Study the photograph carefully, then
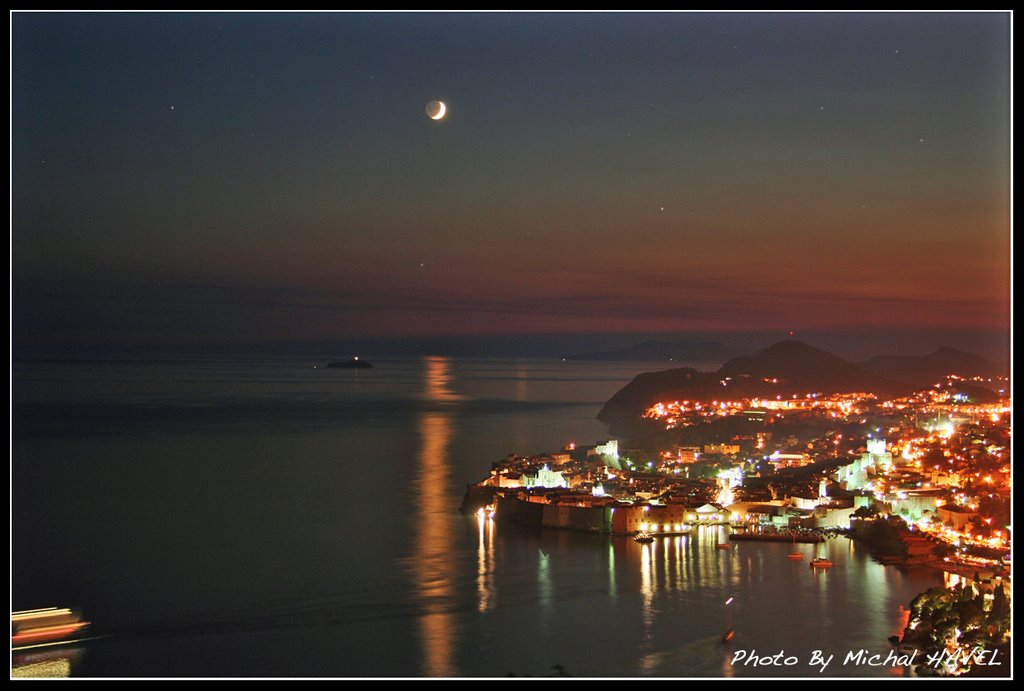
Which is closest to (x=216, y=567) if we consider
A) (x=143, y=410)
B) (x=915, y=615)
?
(x=915, y=615)

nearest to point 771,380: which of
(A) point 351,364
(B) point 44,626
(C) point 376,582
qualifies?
(C) point 376,582

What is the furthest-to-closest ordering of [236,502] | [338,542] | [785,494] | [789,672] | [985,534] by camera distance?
1. [236,502]
2. [785,494]
3. [338,542]
4. [985,534]
5. [789,672]

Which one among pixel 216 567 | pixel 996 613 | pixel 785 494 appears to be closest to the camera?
pixel 996 613

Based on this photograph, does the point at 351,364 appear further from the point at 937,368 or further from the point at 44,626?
the point at 44,626

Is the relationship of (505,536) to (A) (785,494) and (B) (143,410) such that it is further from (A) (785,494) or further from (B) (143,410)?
(B) (143,410)

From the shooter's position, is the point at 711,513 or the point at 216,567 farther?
the point at 711,513

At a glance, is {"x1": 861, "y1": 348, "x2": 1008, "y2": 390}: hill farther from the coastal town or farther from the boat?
the boat
